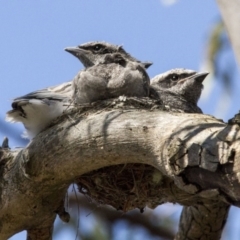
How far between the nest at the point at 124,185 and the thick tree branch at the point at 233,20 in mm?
2533

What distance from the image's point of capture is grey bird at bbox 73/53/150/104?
14.3 feet

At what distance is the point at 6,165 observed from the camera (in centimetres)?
389

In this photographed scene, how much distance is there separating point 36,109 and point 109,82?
516mm

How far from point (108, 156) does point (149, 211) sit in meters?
1.11

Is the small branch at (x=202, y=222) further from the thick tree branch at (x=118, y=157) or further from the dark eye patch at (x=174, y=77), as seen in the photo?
the dark eye patch at (x=174, y=77)

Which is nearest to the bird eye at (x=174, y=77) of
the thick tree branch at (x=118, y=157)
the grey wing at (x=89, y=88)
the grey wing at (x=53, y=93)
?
the grey wing at (x=53, y=93)

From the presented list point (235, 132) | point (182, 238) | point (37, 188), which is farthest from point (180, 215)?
point (235, 132)

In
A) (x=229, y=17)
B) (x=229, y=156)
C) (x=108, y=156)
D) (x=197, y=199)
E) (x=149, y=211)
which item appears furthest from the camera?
(x=149, y=211)

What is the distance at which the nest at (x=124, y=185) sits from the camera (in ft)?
13.5

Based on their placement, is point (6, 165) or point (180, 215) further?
point (180, 215)

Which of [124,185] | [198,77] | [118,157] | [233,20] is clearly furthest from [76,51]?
[233,20]

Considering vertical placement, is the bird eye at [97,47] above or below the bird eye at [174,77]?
above

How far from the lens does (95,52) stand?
4996mm

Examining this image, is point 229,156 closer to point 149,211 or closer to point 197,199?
point 197,199
